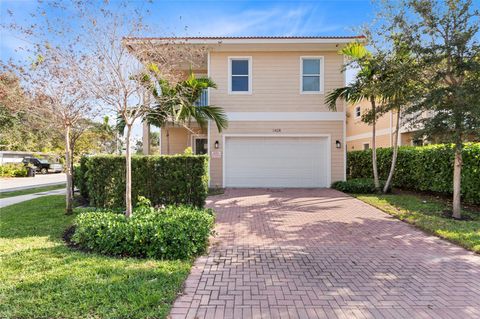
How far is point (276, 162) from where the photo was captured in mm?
11711

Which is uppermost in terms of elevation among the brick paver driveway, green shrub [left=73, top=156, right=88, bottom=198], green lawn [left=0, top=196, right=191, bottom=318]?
green shrub [left=73, top=156, right=88, bottom=198]

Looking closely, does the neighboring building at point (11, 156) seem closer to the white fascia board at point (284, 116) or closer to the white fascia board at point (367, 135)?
the white fascia board at point (284, 116)

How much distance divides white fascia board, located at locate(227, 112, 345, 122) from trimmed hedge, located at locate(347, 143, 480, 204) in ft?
10.2

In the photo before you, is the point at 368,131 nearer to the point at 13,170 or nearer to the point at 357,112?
the point at 357,112

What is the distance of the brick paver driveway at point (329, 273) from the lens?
288 centimetres

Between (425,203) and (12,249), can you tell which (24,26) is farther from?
(425,203)

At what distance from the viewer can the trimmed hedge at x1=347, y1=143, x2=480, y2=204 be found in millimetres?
7465

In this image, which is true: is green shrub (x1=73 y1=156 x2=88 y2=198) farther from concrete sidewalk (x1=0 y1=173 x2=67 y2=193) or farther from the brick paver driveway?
concrete sidewalk (x1=0 y1=173 x2=67 y2=193)

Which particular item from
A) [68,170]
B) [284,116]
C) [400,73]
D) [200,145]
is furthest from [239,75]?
[68,170]

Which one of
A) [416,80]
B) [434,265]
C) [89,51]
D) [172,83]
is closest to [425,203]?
[416,80]

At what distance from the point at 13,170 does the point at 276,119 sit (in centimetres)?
2229

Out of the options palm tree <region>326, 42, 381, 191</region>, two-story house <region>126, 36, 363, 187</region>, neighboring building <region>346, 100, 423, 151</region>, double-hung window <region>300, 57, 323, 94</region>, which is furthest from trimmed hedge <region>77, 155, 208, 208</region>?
neighboring building <region>346, 100, 423, 151</region>

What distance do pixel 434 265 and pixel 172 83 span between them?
5.95 metres

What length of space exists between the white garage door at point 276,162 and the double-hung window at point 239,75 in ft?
7.37
